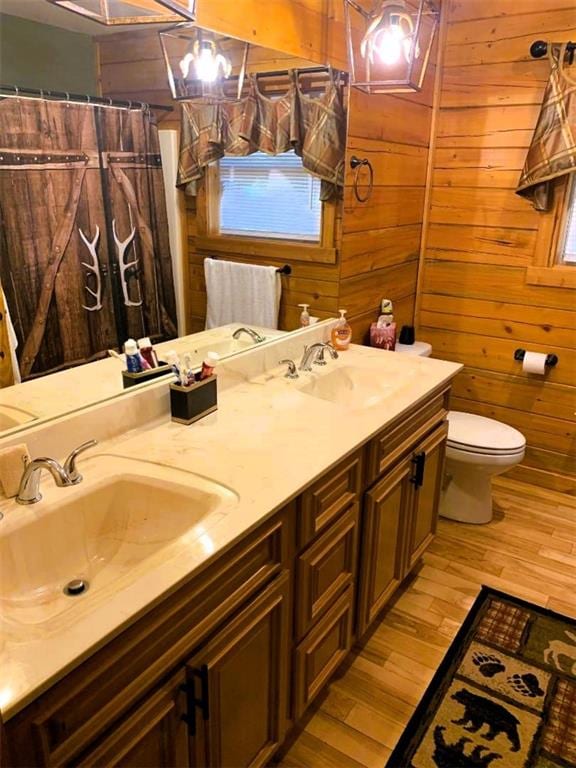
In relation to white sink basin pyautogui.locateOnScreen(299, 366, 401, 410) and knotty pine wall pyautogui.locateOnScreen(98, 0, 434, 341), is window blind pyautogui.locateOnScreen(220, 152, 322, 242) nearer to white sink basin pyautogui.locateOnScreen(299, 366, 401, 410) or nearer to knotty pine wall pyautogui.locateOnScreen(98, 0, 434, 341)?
knotty pine wall pyautogui.locateOnScreen(98, 0, 434, 341)

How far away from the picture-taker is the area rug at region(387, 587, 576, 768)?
1728 millimetres

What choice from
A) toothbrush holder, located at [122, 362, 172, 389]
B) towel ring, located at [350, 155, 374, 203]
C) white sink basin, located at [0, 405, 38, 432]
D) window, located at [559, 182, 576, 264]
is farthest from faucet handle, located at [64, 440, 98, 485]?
window, located at [559, 182, 576, 264]

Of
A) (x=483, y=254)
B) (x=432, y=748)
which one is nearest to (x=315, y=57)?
(x=483, y=254)

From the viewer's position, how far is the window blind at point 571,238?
288 centimetres

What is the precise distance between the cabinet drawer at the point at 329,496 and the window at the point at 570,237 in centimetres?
191

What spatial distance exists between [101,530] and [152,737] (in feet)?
1.44

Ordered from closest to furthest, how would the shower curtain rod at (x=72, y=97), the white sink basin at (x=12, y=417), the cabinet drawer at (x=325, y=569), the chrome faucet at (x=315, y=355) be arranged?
1. the shower curtain rod at (x=72, y=97)
2. the white sink basin at (x=12, y=417)
3. the cabinet drawer at (x=325, y=569)
4. the chrome faucet at (x=315, y=355)

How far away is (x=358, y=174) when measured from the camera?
2467mm

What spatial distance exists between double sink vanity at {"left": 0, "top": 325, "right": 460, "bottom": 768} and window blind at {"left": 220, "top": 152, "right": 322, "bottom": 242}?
48cm

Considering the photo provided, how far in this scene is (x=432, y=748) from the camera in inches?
68.6

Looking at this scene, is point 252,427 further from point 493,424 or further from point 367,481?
point 493,424

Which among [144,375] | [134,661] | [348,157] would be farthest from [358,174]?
[134,661]

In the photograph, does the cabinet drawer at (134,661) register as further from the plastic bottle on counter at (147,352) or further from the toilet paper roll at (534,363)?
the toilet paper roll at (534,363)

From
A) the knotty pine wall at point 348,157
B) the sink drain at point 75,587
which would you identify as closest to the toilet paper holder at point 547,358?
the knotty pine wall at point 348,157
